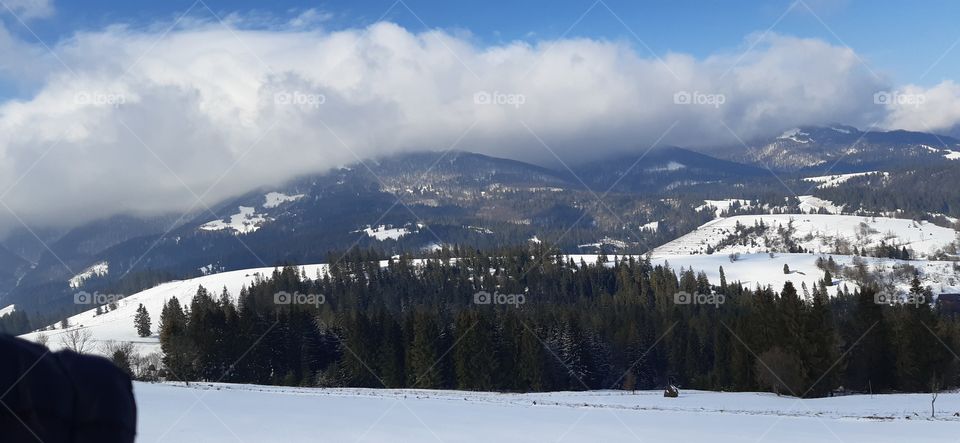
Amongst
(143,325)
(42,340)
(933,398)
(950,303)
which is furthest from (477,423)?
(950,303)

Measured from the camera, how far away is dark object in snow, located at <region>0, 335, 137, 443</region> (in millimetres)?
1957

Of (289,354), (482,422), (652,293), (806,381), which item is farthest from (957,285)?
(482,422)

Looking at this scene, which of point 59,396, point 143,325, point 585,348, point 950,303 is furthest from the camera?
point 950,303

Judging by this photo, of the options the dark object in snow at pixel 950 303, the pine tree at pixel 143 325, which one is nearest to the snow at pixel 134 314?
the pine tree at pixel 143 325

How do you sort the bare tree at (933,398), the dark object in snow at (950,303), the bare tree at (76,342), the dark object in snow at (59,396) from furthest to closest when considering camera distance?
the dark object in snow at (950,303), the bare tree at (76,342), the bare tree at (933,398), the dark object in snow at (59,396)

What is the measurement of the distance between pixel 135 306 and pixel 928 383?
17356cm

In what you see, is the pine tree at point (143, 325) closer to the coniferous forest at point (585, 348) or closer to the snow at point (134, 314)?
the snow at point (134, 314)

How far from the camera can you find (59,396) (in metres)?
2.01

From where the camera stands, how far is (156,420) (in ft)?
60.6

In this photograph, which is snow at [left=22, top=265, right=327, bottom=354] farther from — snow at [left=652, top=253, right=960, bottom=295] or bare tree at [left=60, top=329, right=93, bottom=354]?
snow at [left=652, top=253, right=960, bottom=295]

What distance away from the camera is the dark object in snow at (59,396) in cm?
196

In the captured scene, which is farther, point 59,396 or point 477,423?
point 477,423

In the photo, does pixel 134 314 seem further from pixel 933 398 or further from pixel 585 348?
pixel 933 398

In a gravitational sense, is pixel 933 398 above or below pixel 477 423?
below
